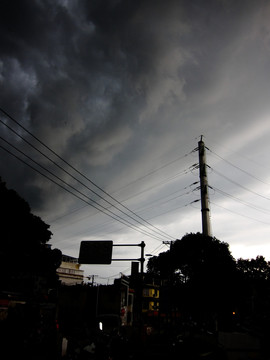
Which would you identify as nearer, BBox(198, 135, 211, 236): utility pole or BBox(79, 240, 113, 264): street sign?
BBox(79, 240, 113, 264): street sign

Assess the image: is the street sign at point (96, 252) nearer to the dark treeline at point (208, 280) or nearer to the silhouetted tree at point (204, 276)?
the dark treeline at point (208, 280)

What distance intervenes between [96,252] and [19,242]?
14.3 m

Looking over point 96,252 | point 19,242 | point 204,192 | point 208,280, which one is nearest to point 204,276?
point 208,280

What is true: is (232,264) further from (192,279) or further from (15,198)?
(15,198)

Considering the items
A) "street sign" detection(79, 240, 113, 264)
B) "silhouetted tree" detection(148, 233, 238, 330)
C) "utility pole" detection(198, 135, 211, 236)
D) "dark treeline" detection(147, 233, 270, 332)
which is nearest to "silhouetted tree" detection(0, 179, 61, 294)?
"street sign" detection(79, 240, 113, 264)

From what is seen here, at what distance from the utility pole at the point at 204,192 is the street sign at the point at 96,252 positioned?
94.8 ft

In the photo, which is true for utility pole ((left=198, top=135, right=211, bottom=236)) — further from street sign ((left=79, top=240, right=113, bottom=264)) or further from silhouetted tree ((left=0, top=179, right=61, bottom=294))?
street sign ((left=79, top=240, right=113, bottom=264))

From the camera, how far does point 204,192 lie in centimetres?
4619

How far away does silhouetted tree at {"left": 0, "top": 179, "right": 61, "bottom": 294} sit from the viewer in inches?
998

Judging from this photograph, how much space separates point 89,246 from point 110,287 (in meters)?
28.1

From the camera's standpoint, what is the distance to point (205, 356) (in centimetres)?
1243

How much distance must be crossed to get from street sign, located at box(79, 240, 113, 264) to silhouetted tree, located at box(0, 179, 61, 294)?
Result: 366 inches

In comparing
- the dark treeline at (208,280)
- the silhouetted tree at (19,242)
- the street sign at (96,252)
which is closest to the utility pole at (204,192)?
the dark treeline at (208,280)

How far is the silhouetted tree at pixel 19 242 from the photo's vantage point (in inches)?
998
